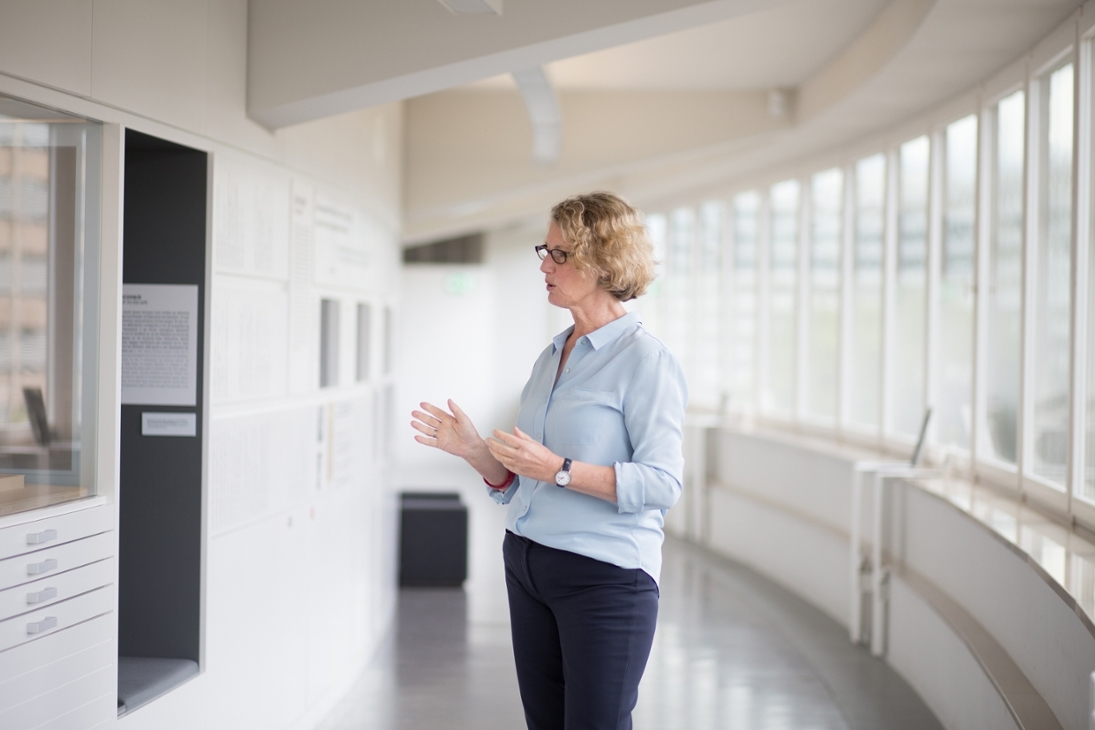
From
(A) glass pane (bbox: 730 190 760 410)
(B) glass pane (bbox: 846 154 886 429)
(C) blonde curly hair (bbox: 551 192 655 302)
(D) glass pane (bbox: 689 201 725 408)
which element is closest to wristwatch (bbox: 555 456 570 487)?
(C) blonde curly hair (bbox: 551 192 655 302)

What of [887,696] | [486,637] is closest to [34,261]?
[486,637]

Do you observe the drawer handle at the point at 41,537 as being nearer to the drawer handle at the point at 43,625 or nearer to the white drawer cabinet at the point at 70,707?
the drawer handle at the point at 43,625

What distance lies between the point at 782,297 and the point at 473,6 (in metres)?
5.86

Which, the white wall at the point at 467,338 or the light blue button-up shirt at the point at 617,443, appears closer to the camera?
the light blue button-up shirt at the point at 617,443

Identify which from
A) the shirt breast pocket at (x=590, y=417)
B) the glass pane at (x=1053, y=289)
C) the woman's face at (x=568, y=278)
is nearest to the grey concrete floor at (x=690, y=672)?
the glass pane at (x=1053, y=289)

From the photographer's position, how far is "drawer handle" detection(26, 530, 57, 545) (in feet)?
8.54

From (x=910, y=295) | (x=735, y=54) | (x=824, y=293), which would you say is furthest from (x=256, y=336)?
(x=824, y=293)

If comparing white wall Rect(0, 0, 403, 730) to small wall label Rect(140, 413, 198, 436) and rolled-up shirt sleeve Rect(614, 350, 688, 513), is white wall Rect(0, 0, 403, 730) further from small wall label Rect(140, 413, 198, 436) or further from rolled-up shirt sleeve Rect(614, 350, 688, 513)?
rolled-up shirt sleeve Rect(614, 350, 688, 513)

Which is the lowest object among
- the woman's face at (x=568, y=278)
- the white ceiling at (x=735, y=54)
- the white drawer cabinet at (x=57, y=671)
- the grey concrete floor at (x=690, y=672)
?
the grey concrete floor at (x=690, y=672)

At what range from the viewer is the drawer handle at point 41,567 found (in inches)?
102

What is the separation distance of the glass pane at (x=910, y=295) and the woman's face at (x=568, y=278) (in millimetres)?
4363

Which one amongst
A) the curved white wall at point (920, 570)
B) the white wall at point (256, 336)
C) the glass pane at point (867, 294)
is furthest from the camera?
the glass pane at point (867, 294)

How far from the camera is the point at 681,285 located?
1077cm

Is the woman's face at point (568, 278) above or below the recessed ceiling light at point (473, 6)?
below
